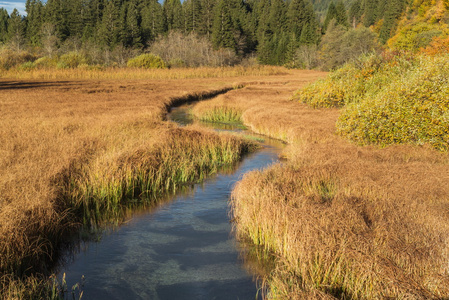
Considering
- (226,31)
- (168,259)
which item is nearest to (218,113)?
(168,259)

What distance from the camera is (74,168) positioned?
31.2ft

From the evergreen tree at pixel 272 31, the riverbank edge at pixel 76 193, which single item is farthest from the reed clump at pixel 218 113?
the evergreen tree at pixel 272 31

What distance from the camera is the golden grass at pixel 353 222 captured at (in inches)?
195

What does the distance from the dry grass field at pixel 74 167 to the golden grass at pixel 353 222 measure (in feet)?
9.90

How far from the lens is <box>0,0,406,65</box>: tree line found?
8650 cm

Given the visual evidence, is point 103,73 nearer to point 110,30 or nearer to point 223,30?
point 110,30

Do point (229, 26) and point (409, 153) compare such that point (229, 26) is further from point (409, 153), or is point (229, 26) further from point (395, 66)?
point (409, 153)

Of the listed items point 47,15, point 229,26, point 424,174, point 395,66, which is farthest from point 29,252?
point 47,15

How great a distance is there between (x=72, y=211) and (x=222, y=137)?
25.2ft

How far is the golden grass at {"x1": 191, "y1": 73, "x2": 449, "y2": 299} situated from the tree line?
76.7 m

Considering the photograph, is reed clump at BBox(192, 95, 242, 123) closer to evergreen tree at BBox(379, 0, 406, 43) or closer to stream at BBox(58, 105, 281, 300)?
stream at BBox(58, 105, 281, 300)

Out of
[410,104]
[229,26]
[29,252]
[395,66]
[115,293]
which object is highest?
[229,26]

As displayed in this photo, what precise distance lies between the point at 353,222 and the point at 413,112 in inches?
253

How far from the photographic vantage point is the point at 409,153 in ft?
35.9
